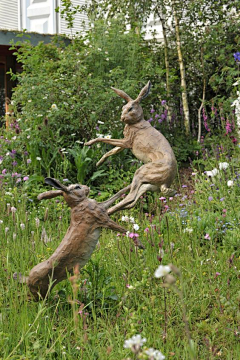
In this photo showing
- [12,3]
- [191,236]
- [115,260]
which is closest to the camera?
[115,260]

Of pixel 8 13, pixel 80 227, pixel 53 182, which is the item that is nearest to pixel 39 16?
pixel 8 13

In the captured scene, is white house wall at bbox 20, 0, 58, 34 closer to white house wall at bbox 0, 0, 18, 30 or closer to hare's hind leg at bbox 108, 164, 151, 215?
white house wall at bbox 0, 0, 18, 30

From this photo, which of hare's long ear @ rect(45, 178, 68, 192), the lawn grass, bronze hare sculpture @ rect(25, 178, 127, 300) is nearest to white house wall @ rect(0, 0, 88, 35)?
the lawn grass

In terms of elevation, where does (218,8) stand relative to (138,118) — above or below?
above

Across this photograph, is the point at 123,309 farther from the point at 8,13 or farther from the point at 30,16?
the point at 8,13

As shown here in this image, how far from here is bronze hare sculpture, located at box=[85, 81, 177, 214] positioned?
171cm

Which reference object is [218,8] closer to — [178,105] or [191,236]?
[178,105]

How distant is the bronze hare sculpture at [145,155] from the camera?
1.71 meters

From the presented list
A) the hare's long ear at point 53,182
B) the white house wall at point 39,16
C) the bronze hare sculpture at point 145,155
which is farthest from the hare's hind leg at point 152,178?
the white house wall at point 39,16

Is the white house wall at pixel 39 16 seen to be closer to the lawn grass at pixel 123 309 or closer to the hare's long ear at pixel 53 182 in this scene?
the lawn grass at pixel 123 309

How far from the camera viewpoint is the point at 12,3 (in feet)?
33.4

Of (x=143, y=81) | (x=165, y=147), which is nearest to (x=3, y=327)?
(x=165, y=147)

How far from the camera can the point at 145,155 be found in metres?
1.84

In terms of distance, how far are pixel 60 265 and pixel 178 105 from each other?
610 centimetres
